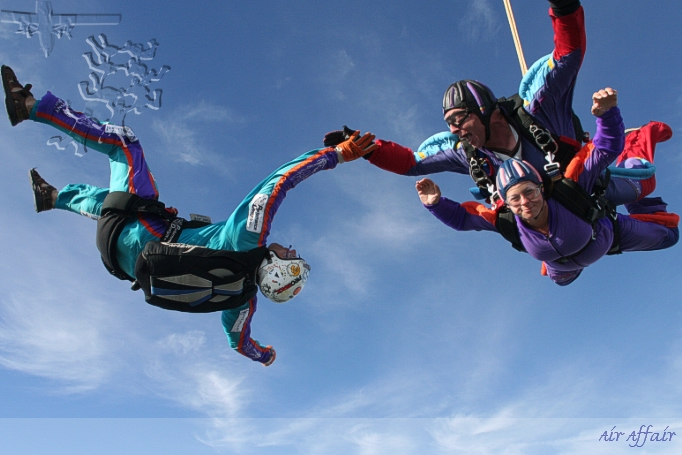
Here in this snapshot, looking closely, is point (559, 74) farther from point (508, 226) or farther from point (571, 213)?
point (508, 226)

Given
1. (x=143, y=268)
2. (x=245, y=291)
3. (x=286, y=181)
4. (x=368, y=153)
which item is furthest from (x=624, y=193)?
(x=143, y=268)

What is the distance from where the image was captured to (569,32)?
4309 mm

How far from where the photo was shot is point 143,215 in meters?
4.99

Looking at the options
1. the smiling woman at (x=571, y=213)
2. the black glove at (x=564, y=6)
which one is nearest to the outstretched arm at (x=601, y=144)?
the smiling woman at (x=571, y=213)

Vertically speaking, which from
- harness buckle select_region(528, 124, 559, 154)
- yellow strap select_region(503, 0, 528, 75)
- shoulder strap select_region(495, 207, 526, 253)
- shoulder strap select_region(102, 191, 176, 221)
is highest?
yellow strap select_region(503, 0, 528, 75)

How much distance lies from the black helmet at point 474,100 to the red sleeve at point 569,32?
2.21ft

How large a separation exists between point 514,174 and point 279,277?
87.6 inches

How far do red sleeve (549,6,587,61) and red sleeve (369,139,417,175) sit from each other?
172 cm

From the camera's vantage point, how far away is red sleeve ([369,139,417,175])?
556 centimetres

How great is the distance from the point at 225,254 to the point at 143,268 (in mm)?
705

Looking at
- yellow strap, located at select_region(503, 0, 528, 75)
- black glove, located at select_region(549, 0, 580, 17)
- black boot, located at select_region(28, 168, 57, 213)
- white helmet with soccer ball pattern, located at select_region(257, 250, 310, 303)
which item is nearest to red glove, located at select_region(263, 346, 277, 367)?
white helmet with soccer ball pattern, located at select_region(257, 250, 310, 303)

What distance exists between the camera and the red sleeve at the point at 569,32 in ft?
13.9

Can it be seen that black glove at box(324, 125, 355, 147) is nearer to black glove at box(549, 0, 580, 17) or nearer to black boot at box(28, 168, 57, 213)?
black glove at box(549, 0, 580, 17)

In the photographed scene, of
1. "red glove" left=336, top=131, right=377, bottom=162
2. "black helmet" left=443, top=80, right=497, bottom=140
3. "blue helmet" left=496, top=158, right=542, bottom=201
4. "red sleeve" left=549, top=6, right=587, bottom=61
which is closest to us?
"red sleeve" left=549, top=6, right=587, bottom=61
